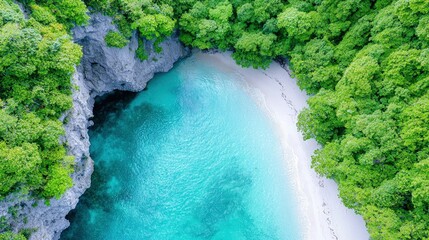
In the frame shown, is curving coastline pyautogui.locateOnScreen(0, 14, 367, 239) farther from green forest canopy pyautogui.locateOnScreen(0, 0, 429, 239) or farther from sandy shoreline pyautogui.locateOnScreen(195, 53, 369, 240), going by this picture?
green forest canopy pyautogui.locateOnScreen(0, 0, 429, 239)

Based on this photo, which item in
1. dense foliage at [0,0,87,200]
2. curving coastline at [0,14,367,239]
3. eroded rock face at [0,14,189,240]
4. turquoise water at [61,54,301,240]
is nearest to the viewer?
dense foliage at [0,0,87,200]

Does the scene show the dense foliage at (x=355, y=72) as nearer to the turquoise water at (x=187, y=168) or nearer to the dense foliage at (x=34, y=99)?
the turquoise water at (x=187, y=168)

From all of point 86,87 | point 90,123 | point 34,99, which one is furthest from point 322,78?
point 34,99

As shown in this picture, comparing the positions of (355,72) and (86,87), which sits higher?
(355,72)

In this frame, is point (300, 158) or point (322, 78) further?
point (300, 158)

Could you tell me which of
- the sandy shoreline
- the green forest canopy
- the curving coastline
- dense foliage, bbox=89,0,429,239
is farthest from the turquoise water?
the green forest canopy

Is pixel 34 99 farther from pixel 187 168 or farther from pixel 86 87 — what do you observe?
pixel 187 168

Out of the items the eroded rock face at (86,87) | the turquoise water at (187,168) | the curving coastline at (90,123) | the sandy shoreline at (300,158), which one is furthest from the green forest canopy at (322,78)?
the turquoise water at (187,168)
